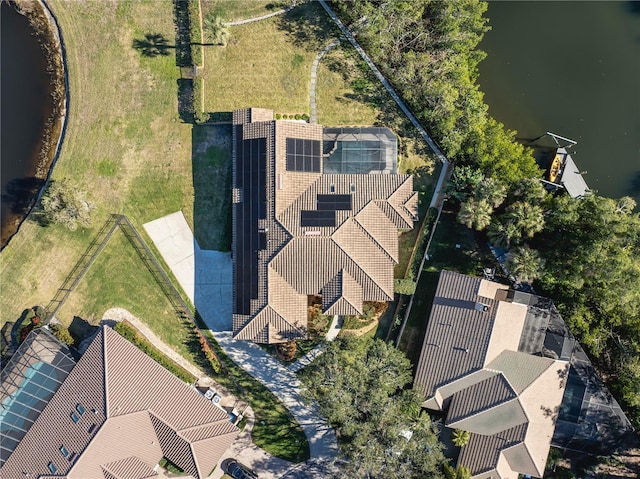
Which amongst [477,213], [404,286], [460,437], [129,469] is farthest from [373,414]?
[129,469]

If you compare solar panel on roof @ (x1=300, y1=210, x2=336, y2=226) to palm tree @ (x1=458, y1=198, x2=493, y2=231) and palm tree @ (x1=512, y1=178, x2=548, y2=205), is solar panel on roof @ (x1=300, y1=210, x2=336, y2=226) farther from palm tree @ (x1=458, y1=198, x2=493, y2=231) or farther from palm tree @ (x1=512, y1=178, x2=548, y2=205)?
palm tree @ (x1=512, y1=178, x2=548, y2=205)

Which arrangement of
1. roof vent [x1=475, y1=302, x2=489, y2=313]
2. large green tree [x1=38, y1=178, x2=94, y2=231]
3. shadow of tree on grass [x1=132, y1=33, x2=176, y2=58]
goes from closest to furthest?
1. roof vent [x1=475, y1=302, x2=489, y2=313]
2. large green tree [x1=38, y1=178, x2=94, y2=231]
3. shadow of tree on grass [x1=132, y1=33, x2=176, y2=58]

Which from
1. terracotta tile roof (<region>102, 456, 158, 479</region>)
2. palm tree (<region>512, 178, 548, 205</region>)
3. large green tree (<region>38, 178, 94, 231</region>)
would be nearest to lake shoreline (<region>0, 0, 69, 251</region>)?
large green tree (<region>38, 178, 94, 231</region>)

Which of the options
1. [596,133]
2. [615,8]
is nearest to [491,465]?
[596,133]

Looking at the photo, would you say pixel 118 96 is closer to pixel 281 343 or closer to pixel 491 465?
pixel 281 343

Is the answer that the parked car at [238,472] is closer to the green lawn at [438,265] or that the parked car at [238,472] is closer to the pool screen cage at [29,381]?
the pool screen cage at [29,381]

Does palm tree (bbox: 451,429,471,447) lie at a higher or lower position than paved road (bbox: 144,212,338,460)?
lower

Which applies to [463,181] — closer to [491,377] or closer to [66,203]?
[491,377]
